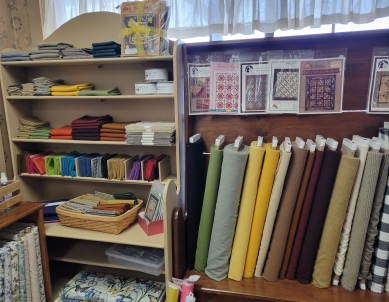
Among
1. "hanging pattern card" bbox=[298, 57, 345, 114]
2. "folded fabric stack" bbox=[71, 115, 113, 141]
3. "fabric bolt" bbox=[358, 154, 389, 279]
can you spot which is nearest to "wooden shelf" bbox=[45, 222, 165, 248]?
"folded fabric stack" bbox=[71, 115, 113, 141]

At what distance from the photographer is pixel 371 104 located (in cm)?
127

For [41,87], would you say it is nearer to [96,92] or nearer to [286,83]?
[96,92]

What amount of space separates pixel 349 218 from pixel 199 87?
36.1 inches

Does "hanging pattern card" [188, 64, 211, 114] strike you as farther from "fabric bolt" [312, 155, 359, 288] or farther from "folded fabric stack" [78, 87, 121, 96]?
"fabric bolt" [312, 155, 359, 288]

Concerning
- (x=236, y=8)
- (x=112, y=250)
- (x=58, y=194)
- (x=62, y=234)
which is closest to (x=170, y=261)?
(x=112, y=250)

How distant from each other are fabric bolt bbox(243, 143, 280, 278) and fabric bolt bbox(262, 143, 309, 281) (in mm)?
59

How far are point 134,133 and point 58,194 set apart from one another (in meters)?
0.86

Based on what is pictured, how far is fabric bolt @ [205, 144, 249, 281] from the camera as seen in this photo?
1.17 m

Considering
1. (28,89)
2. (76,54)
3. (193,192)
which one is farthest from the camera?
(28,89)

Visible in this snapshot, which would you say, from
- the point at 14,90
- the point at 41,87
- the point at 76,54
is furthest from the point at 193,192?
the point at 14,90

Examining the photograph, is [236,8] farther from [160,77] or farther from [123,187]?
[123,187]

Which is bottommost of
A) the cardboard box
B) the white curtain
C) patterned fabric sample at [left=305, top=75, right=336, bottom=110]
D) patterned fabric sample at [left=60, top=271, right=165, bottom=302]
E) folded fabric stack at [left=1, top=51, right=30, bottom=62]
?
patterned fabric sample at [left=60, top=271, right=165, bottom=302]

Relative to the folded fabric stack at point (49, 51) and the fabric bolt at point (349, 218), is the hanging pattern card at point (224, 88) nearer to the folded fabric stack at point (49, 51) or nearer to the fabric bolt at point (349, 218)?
the fabric bolt at point (349, 218)

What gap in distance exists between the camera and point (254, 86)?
1.38 metres
